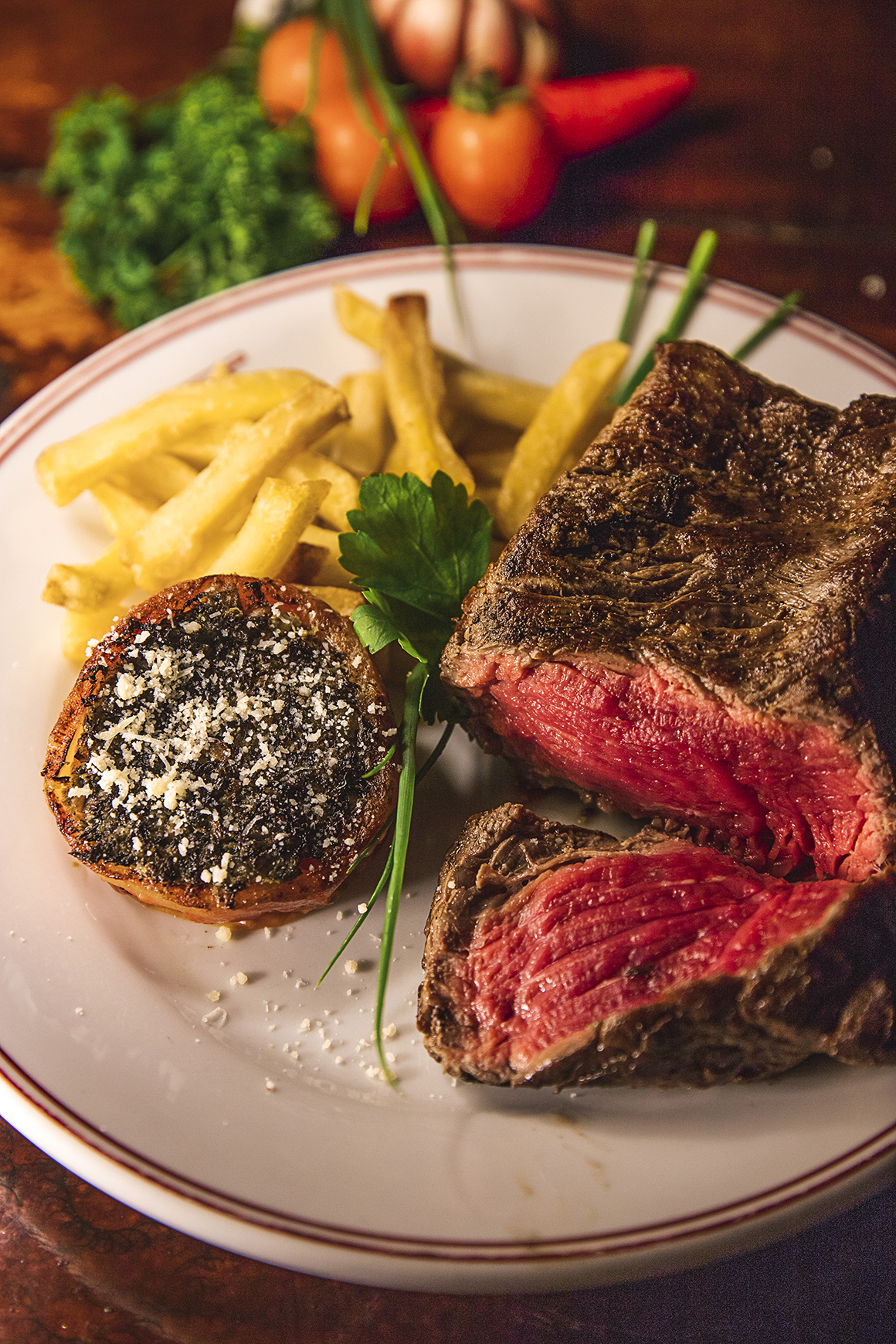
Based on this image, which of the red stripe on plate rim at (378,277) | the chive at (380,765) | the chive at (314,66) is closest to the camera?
the chive at (380,765)

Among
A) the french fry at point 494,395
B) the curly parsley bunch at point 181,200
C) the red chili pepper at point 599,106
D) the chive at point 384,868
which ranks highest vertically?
the red chili pepper at point 599,106

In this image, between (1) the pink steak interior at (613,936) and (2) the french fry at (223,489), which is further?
(2) the french fry at (223,489)

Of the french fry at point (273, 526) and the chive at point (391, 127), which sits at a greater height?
the chive at point (391, 127)

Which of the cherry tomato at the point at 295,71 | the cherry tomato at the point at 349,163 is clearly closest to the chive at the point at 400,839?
the cherry tomato at the point at 349,163

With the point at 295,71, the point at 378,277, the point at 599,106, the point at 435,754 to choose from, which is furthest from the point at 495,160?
the point at 435,754

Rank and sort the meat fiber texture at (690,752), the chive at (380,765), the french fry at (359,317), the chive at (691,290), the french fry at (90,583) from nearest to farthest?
the meat fiber texture at (690,752) → the chive at (380,765) → the french fry at (90,583) → the french fry at (359,317) → the chive at (691,290)

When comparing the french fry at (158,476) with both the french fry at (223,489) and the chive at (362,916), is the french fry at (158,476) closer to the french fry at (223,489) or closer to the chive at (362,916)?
the french fry at (223,489)

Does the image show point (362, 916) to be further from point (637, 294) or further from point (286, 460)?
point (637, 294)

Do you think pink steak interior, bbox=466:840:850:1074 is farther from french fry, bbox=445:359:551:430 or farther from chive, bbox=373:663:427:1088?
french fry, bbox=445:359:551:430
